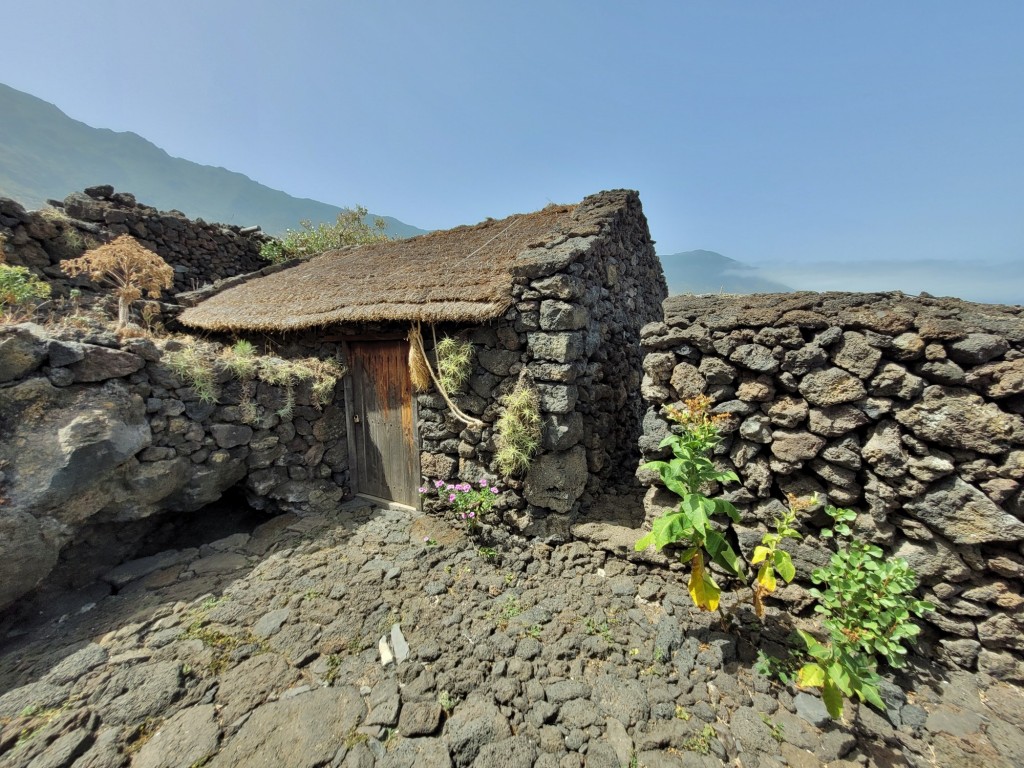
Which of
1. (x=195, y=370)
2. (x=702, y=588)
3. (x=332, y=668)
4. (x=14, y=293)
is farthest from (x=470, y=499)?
(x=14, y=293)

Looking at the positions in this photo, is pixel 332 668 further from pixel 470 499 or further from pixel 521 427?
pixel 521 427

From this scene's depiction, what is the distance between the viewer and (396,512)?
17.3ft

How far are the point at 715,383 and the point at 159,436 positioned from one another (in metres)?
5.64

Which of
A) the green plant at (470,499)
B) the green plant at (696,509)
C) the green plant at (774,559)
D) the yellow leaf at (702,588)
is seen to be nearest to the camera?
the green plant at (774,559)

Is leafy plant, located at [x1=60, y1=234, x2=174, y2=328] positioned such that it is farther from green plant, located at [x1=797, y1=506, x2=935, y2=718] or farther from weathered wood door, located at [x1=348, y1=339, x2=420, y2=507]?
green plant, located at [x1=797, y1=506, x2=935, y2=718]

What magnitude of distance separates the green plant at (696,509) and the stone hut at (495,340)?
1.36 metres

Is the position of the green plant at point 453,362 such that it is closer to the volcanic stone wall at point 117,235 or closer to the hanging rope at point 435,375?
the hanging rope at point 435,375

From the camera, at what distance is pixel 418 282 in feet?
17.5

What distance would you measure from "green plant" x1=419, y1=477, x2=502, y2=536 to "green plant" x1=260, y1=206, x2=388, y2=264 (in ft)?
25.1

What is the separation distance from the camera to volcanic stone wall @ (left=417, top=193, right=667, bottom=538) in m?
4.23

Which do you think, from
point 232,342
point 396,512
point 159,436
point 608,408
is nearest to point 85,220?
point 232,342

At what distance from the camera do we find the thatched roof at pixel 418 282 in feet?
15.3

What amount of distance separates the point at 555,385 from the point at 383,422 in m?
2.63

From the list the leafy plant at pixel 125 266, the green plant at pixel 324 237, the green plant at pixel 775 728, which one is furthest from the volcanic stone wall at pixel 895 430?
the green plant at pixel 324 237
